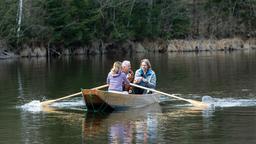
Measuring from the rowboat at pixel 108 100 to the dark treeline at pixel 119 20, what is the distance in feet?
141

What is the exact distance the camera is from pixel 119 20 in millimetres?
76000

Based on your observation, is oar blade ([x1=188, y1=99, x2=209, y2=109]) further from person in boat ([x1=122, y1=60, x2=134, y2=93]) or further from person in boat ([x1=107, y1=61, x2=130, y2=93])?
person in boat ([x1=107, y1=61, x2=130, y2=93])

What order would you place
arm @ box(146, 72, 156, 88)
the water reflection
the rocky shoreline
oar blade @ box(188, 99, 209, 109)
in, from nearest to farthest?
the water reflection
oar blade @ box(188, 99, 209, 109)
arm @ box(146, 72, 156, 88)
the rocky shoreline

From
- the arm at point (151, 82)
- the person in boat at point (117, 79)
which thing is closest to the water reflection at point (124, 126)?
the person in boat at point (117, 79)

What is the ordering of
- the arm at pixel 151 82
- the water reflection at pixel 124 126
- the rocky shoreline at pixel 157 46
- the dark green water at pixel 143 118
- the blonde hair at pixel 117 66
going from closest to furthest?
the water reflection at pixel 124 126
the dark green water at pixel 143 118
the blonde hair at pixel 117 66
the arm at pixel 151 82
the rocky shoreline at pixel 157 46

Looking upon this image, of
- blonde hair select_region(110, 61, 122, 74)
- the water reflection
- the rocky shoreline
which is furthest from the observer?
the rocky shoreline

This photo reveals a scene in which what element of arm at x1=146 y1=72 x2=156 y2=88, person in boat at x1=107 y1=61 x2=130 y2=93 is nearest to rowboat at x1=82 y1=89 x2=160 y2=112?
person in boat at x1=107 y1=61 x2=130 y2=93

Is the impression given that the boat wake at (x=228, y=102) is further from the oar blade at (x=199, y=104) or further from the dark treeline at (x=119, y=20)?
the dark treeline at (x=119, y=20)

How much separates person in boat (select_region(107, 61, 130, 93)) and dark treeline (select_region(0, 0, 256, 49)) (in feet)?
141

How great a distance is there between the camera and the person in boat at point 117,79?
23078 mm

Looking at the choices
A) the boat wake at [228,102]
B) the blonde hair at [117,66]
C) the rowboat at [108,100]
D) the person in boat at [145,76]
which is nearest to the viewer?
the rowboat at [108,100]

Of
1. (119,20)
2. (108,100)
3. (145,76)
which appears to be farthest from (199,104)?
(119,20)

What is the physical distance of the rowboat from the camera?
2206 cm

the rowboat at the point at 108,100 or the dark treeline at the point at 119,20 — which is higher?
the dark treeline at the point at 119,20
